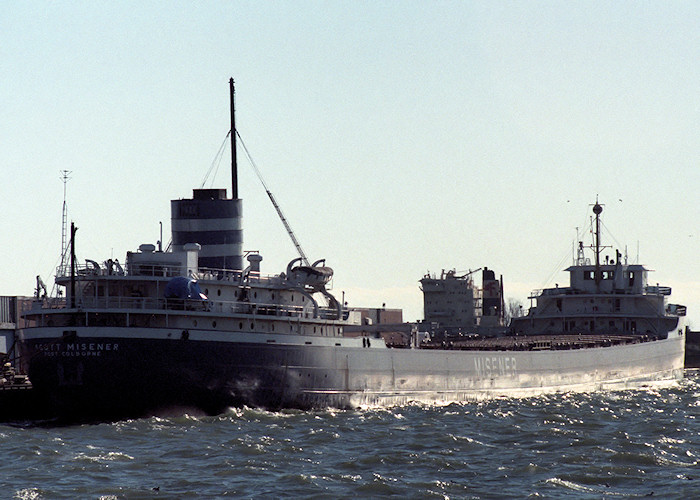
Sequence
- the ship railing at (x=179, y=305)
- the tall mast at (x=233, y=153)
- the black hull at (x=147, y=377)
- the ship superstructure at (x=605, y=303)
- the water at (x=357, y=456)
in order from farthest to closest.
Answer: the ship superstructure at (x=605, y=303)
the tall mast at (x=233, y=153)
the ship railing at (x=179, y=305)
the black hull at (x=147, y=377)
the water at (x=357, y=456)

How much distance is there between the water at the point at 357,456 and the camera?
2747 centimetres

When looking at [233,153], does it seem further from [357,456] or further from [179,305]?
[357,456]

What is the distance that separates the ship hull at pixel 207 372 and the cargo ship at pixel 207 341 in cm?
4

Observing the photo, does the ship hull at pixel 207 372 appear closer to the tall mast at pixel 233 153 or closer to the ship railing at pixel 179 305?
the ship railing at pixel 179 305

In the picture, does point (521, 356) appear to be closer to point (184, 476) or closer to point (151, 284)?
point (151, 284)

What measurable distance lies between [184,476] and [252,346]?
12.4 m

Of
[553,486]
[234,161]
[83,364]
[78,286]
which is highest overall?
[234,161]

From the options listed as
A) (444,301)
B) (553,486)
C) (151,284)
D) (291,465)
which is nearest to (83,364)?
(151,284)

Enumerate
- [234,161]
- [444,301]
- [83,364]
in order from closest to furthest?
[83,364], [234,161], [444,301]

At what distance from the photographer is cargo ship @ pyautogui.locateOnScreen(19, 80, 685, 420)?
128ft

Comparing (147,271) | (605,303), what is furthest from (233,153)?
(605,303)

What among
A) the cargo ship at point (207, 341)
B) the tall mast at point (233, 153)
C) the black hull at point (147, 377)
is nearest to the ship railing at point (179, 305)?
the cargo ship at point (207, 341)

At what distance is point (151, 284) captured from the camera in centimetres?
4153

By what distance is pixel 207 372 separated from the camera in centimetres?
3969
